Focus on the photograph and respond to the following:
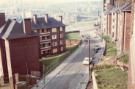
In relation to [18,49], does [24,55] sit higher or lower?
lower

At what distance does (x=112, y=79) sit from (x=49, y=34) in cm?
3574

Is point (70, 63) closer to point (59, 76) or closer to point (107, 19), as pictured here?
point (59, 76)

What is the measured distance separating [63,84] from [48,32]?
2490 centimetres

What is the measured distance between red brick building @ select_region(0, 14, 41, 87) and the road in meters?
3.51

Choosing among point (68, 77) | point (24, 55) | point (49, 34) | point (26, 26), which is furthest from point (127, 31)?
point (49, 34)

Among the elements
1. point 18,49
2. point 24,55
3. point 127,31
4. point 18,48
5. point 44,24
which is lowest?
point 24,55

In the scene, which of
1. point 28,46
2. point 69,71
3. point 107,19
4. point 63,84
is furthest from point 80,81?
point 107,19

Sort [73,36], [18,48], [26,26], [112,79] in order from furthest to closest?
[73,36], [26,26], [18,48], [112,79]

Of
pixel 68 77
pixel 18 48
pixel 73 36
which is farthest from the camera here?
pixel 73 36

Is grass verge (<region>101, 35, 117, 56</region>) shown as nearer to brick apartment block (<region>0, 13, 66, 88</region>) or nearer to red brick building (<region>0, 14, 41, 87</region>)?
brick apartment block (<region>0, 13, 66, 88</region>)

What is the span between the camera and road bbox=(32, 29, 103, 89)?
34.0m

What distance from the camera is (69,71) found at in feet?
133

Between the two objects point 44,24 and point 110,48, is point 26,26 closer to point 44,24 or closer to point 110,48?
point 44,24

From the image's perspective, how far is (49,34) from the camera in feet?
190
